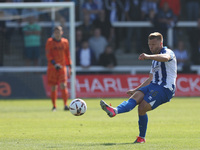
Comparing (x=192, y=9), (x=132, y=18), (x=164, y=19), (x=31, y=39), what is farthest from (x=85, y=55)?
(x=192, y=9)

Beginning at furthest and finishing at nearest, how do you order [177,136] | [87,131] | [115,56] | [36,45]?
[115,56] → [36,45] → [87,131] → [177,136]

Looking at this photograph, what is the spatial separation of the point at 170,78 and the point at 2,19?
12.6m

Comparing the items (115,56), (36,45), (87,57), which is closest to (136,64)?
(115,56)

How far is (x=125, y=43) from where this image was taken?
910 inches

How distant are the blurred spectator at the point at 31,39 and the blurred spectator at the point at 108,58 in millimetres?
2942

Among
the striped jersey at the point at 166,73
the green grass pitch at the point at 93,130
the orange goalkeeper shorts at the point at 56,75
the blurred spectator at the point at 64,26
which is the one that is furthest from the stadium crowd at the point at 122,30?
the striped jersey at the point at 166,73

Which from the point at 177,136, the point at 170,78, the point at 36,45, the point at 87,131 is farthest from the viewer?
the point at 36,45

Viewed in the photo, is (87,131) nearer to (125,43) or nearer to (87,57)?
(87,57)

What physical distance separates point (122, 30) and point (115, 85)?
337 cm

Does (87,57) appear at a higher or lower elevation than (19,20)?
lower

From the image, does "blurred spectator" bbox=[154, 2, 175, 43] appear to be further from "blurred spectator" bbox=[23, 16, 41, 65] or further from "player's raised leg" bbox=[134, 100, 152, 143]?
"player's raised leg" bbox=[134, 100, 152, 143]

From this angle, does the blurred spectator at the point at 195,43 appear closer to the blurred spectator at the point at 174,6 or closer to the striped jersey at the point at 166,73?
the blurred spectator at the point at 174,6

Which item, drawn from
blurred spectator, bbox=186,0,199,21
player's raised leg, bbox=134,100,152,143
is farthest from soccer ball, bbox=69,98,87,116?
blurred spectator, bbox=186,0,199,21

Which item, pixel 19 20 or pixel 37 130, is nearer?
pixel 37 130
